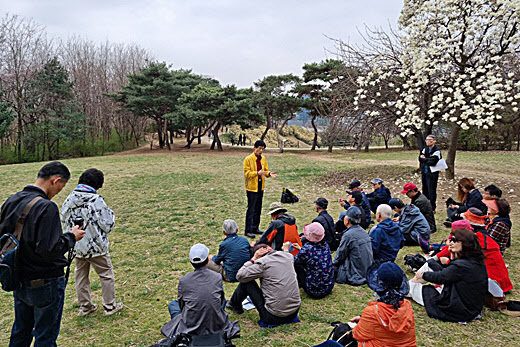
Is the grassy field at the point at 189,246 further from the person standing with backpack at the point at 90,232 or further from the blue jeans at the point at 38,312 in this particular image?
the blue jeans at the point at 38,312

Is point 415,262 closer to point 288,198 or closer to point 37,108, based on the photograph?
point 288,198

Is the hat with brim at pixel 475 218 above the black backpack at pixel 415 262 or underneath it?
above

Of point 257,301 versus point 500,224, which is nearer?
point 257,301

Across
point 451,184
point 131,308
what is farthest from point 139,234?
point 451,184

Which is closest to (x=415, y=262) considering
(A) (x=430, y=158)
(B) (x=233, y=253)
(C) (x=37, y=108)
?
(B) (x=233, y=253)

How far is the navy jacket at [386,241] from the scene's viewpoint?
444 cm

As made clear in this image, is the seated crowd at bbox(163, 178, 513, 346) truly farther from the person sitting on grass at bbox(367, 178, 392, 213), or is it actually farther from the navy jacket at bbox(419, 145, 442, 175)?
the navy jacket at bbox(419, 145, 442, 175)

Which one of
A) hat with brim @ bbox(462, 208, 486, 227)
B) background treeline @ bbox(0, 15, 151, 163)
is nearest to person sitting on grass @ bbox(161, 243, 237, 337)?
hat with brim @ bbox(462, 208, 486, 227)

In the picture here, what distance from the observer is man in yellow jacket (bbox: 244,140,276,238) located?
6047mm

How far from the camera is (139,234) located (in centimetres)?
661

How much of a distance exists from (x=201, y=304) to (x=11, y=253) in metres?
1.41

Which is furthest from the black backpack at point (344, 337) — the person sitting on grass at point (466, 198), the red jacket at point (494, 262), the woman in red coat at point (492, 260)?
the person sitting on grass at point (466, 198)

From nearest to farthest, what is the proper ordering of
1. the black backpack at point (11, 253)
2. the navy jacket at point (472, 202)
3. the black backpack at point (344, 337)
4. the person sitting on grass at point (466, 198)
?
the black backpack at point (11, 253) < the black backpack at point (344, 337) < the navy jacket at point (472, 202) < the person sitting on grass at point (466, 198)

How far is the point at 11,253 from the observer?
225cm
